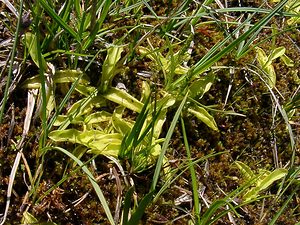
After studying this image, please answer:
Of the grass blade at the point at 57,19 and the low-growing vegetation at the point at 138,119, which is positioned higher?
the grass blade at the point at 57,19

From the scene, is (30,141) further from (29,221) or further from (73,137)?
(29,221)

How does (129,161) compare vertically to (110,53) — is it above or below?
below

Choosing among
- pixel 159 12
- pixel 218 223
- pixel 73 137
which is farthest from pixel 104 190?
pixel 159 12

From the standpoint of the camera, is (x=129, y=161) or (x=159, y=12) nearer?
(x=129, y=161)

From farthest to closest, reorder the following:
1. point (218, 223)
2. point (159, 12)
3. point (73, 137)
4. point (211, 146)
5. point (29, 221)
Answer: point (159, 12), point (211, 146), point (218, 223), point (73, 137), point (29, 221)

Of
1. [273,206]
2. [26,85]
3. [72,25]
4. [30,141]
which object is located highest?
[72,25]

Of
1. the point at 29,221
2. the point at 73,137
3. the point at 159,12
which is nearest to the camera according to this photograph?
the point at 29,221

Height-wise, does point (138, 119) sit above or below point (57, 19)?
below

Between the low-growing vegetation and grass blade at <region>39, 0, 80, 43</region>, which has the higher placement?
grass blade at <region>39, 0, 80, 43</region>
